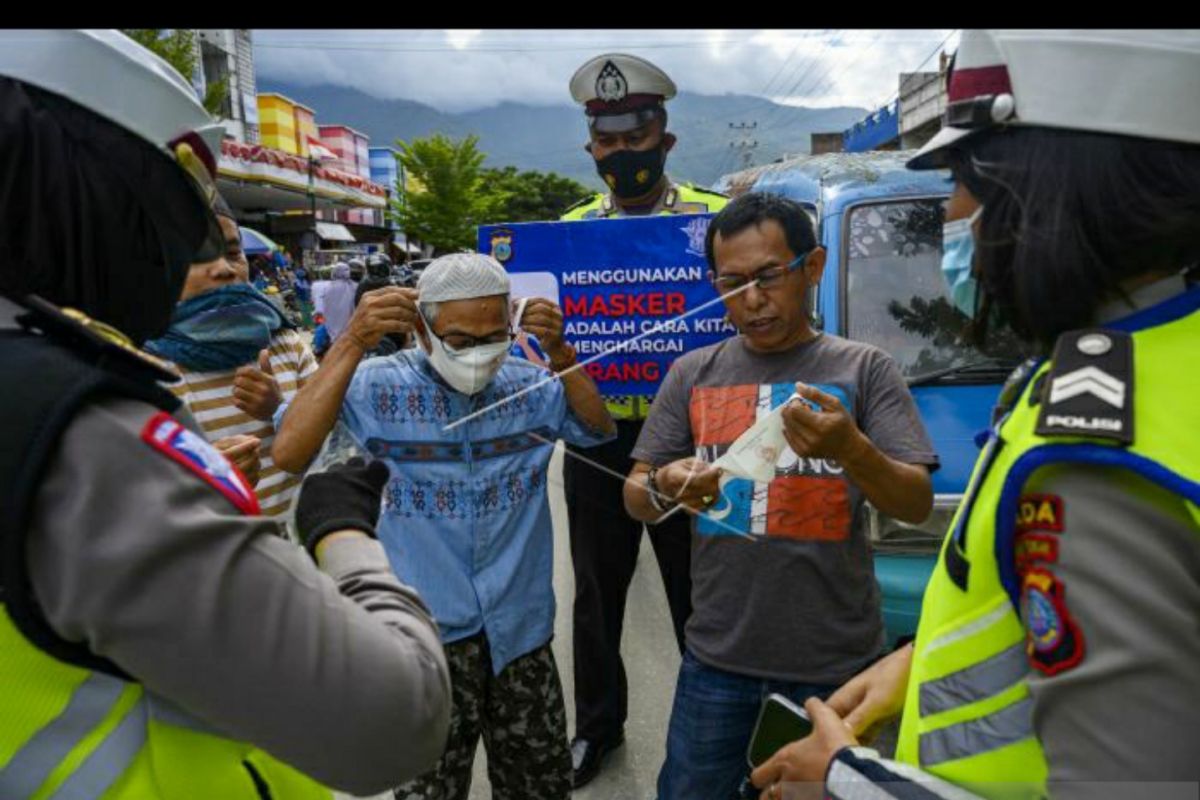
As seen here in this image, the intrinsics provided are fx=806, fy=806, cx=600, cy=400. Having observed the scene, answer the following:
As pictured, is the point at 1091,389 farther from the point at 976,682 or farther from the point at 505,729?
the point at 505,729

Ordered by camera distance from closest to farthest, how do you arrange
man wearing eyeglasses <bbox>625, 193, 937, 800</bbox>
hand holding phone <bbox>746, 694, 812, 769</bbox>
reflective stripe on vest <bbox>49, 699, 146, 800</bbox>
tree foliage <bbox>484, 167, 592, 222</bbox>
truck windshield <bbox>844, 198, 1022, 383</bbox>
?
reflective stripe on vest <bbox>49, 699, 146, 800</bbox> < hand holding phone <bbox>746, 694, 812, 769</bbox> < man wearing eyeglasses <bbox>625, 193, 937, 800</bbox> < truck windshield <bbox>844, 198, 1022, 383</bbox> < tree foliage <bbox>484, 167, 592, 222</bbox>

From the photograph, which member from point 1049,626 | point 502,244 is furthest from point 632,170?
point 1049,626

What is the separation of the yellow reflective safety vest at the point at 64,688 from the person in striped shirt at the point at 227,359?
1.58 metres

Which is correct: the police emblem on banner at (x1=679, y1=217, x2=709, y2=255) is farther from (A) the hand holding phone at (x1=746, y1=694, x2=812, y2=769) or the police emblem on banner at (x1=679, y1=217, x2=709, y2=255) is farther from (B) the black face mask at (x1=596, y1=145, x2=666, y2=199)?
(A) the hand holding phone at (x1=746, y1=694, x2=812, y2=769)

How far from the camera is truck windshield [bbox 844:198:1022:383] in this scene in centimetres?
341

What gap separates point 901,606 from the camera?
2.90 metres

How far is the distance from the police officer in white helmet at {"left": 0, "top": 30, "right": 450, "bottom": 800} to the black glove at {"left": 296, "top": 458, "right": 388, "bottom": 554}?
0.11 meters

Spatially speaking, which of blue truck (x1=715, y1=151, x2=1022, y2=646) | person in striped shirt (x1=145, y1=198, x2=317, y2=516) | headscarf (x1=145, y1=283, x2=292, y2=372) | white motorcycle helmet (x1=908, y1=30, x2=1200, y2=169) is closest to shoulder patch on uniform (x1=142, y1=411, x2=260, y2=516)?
white motorcycle helmet (x1=908, y1=30, x2=1200, y2=169)

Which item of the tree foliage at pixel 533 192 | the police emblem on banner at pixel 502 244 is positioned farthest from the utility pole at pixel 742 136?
the tree foliage at pixel 533 192

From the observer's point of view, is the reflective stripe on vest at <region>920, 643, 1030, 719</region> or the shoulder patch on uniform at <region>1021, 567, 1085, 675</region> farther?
the reflective stripe on vest at <region>920, 643, 1030, 719</region>

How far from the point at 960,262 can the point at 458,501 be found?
4.77 ft

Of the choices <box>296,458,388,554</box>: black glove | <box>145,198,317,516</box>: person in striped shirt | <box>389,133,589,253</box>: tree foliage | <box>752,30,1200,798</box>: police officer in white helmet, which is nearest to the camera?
<box>752,30,1200,798</box>: police officer in white helmet

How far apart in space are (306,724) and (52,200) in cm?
65
